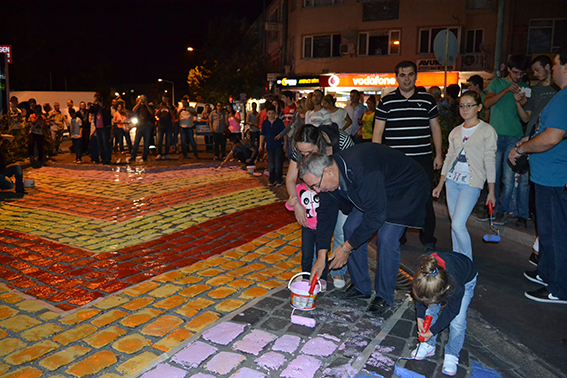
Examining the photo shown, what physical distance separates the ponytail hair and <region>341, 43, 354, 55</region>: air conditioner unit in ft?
91.7

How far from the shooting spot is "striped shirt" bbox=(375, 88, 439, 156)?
582 cm

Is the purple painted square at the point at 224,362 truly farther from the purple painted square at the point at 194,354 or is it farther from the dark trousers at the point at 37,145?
the dark trousers at the point at 37,145

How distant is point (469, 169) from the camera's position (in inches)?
197

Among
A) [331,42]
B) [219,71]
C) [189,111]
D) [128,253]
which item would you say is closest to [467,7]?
[331,42]

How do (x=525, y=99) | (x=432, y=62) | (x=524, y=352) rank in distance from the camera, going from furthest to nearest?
(x=432, y=62) < (x=525, y=99) < (x=524, y=352)

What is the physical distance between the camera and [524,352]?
375 centimetres

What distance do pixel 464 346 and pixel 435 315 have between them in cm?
72

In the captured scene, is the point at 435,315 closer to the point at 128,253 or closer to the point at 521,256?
the point at 521,256

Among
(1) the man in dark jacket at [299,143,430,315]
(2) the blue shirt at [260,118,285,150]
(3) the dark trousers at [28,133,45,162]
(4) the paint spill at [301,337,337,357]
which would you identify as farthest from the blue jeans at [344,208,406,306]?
(3) the dark trousers at [28,133,45,162]

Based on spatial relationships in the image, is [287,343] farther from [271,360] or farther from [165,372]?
[165,372]

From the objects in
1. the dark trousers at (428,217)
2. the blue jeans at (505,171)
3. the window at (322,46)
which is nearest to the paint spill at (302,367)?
the dark trousers at (428,217)

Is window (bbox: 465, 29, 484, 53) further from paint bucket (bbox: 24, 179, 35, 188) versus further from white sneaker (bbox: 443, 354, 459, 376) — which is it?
white sneaker (bbox: 443, 354, 459, 376)

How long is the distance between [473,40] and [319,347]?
2832cm

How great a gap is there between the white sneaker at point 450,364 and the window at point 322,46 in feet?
93.1
